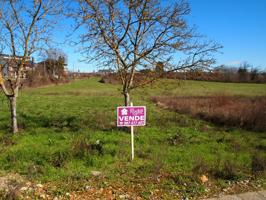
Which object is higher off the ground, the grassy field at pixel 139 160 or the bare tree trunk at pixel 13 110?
the bare tree trunk at pixel 13 110

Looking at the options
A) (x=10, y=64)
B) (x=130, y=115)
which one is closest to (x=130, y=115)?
(x=130, y=115)

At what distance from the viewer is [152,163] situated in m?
5.52

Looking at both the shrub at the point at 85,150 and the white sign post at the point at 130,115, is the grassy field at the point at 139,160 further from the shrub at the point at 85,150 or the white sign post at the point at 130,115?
the white sign post at the point at 130,115

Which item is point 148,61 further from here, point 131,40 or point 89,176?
point 89,176

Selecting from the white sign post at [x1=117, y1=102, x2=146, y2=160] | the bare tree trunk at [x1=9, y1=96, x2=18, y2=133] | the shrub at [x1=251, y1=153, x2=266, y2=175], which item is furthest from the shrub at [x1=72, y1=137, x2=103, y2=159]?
the shrub at [x1=251, y1=153, x2=266, y2=175]

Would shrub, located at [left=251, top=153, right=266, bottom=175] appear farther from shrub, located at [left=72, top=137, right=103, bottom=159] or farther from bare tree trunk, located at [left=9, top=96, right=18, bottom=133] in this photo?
bare tree trunk, located at [left=9, top=96, right=18, bottom=133]

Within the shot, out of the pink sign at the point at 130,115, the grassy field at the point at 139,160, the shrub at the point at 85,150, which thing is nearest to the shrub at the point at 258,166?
the grassy field at the point at 139,160

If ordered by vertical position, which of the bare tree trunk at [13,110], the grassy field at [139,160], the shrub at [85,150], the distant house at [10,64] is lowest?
the grassy field at [139,160]

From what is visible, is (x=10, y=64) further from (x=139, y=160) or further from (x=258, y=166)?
(x=258, y=166)

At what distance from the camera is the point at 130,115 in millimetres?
5703

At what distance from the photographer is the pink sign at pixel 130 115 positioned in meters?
5.65

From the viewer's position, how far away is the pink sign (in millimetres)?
5652

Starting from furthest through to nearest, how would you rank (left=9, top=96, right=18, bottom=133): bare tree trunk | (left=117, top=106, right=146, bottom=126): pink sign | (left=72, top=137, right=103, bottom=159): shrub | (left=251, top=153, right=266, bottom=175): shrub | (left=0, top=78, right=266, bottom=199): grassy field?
1. (left=9, top=96, right=18, bottom=133): bare tree trunk
2. (left=72, top=137, right=103, bottom=159): shrub
3. (left=117, top=106, right=146, bottom=126): pink sign
4. (left=251, top=153, right=266, bottom=175): shrub
5. (left=0, top=78, right=266, bottom=199): grassy field

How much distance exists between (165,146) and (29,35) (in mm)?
5588
